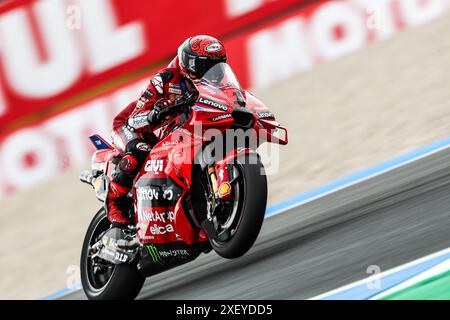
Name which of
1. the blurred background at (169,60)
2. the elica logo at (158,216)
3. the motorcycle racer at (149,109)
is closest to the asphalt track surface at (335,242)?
the elica logo at (158,216)

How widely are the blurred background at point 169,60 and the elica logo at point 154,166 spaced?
3787 mm

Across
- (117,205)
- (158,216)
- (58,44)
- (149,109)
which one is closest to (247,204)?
(158,216)

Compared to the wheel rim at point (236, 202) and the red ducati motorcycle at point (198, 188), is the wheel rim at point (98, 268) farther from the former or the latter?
the wheel rim at point (236, 202)

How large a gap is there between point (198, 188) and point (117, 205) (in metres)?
0.89

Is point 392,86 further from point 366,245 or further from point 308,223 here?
point 366,245

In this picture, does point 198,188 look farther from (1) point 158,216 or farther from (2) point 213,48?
(2) point 213,48

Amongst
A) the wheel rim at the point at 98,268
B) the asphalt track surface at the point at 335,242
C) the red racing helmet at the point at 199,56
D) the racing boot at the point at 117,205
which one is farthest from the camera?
the wheel rim at the point at 98,268

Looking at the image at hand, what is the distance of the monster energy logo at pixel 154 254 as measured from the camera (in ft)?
19.7

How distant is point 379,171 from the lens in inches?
330

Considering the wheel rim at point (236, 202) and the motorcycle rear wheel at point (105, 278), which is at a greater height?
the wheel rim at point (236, 202)

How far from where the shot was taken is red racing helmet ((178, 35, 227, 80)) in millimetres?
5641

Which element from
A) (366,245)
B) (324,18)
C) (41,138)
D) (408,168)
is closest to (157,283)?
(366,245)

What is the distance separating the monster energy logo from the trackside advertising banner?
5.57m

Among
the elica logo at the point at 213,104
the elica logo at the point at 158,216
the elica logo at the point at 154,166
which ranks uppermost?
the elica logo at the point at 213,104
